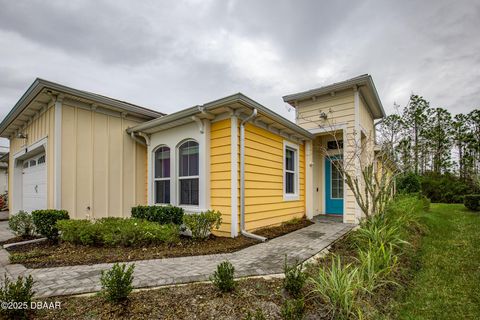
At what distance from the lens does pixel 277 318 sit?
2.32 meters

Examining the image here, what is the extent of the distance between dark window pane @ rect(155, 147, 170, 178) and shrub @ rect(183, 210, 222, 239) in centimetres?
214

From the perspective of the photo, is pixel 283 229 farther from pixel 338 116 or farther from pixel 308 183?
pixel 338 116

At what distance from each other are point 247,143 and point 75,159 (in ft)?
14.9

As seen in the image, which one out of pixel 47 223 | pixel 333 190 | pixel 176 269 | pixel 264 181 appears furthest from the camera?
pixel 333 190

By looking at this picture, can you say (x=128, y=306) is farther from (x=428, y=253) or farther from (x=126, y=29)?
(x=126, y=29)

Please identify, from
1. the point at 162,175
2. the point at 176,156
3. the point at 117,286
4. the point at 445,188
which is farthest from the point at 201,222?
the point at 445,188

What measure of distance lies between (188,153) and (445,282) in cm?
551

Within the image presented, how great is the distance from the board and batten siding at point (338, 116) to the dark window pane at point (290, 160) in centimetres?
126

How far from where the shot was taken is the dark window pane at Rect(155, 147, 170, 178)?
700 cm

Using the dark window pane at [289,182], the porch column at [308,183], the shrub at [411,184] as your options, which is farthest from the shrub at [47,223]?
the shrub at [411,184]

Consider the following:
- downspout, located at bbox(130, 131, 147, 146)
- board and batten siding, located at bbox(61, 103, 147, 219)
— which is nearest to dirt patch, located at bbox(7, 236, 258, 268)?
board and batten siding, located at bbox(61, 103, 147, 219)

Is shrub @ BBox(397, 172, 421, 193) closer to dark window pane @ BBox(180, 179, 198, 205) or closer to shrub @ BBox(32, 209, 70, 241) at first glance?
dark window pane @ BBox(180, 179, 198, 205)

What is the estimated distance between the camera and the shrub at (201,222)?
5.18 m

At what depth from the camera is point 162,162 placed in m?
7.17
